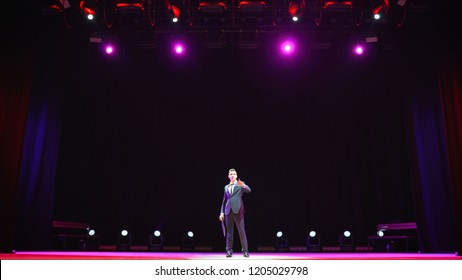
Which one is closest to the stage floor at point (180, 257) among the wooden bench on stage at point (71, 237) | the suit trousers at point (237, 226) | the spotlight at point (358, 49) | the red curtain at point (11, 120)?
the suit trousers at point (237, 226)

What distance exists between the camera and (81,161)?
12.3 metres

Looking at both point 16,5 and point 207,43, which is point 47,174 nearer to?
point 16,5

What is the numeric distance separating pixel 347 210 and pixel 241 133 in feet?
12.5

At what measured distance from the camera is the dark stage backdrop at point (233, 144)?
12.0 m

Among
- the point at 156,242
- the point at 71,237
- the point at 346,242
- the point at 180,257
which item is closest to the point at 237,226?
the point at 180,257

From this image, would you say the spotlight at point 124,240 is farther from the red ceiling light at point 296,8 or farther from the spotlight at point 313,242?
the red ceiling light at point 296,8

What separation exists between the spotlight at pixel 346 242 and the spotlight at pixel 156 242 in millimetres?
4971

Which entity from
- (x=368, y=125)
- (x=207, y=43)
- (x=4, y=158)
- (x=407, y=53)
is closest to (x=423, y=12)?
(x=407, y=53)

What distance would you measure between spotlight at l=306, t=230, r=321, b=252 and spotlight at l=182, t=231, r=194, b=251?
325 cm

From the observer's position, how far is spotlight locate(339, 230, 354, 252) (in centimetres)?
1148

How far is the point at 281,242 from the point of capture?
11.9 meters

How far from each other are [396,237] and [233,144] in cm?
514

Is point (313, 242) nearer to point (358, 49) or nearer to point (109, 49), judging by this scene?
point (358, 49)

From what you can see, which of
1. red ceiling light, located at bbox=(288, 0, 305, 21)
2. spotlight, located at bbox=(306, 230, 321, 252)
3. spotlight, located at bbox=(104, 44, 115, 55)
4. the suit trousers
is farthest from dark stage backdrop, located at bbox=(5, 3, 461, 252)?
the suit trousers
